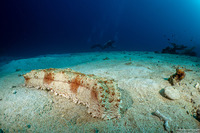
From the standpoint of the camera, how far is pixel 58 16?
417ft

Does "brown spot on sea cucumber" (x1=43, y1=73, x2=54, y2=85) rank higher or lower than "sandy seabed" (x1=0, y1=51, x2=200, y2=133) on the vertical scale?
higher

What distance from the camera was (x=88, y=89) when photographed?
2.09 m

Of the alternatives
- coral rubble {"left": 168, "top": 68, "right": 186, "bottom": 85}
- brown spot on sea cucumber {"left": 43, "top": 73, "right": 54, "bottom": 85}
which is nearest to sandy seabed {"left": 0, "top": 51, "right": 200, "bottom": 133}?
coral rubble {"left": 168, "top": 68, "right": 186, "bottom": 85}

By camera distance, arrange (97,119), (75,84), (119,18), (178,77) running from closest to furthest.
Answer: (97,119)
(75,84)
(178,77)
(119,18)

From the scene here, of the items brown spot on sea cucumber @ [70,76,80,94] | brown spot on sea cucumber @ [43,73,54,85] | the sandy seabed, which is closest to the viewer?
the sandy seabed

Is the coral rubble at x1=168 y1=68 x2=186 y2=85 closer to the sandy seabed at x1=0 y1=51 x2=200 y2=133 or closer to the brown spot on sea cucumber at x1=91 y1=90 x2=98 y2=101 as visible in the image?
the sandy seabed at x1=0 y1=51 x2=200 y2=133

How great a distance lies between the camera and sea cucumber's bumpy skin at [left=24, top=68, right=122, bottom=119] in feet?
6.22

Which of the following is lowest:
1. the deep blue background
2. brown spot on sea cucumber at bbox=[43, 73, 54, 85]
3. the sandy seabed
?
the sandy seabed

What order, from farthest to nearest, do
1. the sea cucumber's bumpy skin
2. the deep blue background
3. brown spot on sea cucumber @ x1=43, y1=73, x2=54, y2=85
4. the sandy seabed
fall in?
the deep blue background → brown spot on sea cucumber @ x1=43, y1=73, x2=54, y2=85 → the sea cucumber's bumpy skin → the sandy seabed

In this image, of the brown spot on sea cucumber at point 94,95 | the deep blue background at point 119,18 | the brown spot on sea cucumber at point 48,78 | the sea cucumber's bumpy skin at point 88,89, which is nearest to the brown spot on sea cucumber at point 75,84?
the sea cucumber's bumpy skin at point 88,89

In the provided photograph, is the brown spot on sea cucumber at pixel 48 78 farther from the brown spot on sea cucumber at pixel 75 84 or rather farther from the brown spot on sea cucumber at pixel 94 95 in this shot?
the brown spot on sea cucumber at pixel 94 95

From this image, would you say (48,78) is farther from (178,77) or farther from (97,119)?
(178,77)

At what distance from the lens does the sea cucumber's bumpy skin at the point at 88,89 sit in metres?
1.90

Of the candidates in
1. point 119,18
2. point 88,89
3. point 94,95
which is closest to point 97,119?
point 94,95
